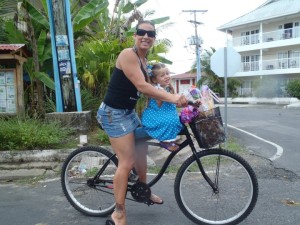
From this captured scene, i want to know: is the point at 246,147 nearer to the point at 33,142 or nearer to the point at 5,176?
the point at 33,142

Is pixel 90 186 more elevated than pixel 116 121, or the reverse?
pixel 116 121

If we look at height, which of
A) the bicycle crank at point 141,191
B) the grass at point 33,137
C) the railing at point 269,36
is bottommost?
the bicycle crank at point 141,191

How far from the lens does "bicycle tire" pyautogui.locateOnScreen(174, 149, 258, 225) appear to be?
11.0ft

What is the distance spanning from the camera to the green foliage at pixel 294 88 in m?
31.4

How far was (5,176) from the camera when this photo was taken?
560cm

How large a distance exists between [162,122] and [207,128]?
42cm

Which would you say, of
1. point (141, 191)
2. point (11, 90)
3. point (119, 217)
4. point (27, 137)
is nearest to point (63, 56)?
point (11, 90)

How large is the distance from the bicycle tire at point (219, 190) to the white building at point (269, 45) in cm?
3268

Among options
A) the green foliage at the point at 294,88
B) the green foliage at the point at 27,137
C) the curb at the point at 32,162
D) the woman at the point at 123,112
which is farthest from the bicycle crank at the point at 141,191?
the green foliage at the point at 294,88

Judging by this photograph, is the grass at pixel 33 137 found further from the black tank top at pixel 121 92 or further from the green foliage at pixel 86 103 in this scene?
the black tank top at pixel 121 92

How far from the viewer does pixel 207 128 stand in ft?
10.5

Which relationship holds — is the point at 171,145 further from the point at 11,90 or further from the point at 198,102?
the point at 11,90

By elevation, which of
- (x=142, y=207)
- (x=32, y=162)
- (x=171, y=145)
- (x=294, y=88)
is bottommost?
(x=142, y=207)

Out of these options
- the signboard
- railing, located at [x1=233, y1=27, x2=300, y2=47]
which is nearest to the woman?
the signboard
